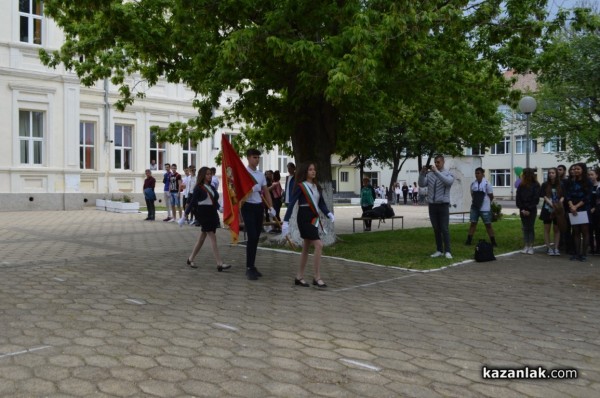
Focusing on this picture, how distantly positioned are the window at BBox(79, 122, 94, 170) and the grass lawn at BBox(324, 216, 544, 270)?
67.7ft

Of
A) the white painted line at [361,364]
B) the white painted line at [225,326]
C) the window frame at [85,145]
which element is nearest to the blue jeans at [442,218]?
the white painted line at [225,326]

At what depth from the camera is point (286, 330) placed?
6.03 m

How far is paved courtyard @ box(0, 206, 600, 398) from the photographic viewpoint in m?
4.47

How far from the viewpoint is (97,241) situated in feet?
47.3

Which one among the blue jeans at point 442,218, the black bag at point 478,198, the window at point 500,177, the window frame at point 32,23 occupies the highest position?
the window frame at point 32,23

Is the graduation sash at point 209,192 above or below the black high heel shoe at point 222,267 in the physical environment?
above

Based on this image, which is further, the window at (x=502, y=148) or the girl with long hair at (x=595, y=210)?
the window at (x=502, y=148)

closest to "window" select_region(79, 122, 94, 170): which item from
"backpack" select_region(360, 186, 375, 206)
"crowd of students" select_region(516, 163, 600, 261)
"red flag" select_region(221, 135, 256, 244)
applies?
"backpack" select_region(360, 186, 375, 206)

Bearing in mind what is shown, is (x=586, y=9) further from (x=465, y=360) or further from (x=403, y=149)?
(x=403, y=149)

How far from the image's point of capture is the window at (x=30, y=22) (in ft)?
88.8

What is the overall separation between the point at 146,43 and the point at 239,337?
889 cm

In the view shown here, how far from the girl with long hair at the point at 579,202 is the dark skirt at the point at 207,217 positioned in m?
6.89

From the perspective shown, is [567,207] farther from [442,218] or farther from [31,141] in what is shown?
[31,141]

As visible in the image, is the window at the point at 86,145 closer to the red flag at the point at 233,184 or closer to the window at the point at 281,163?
the window at the point at 281,163
